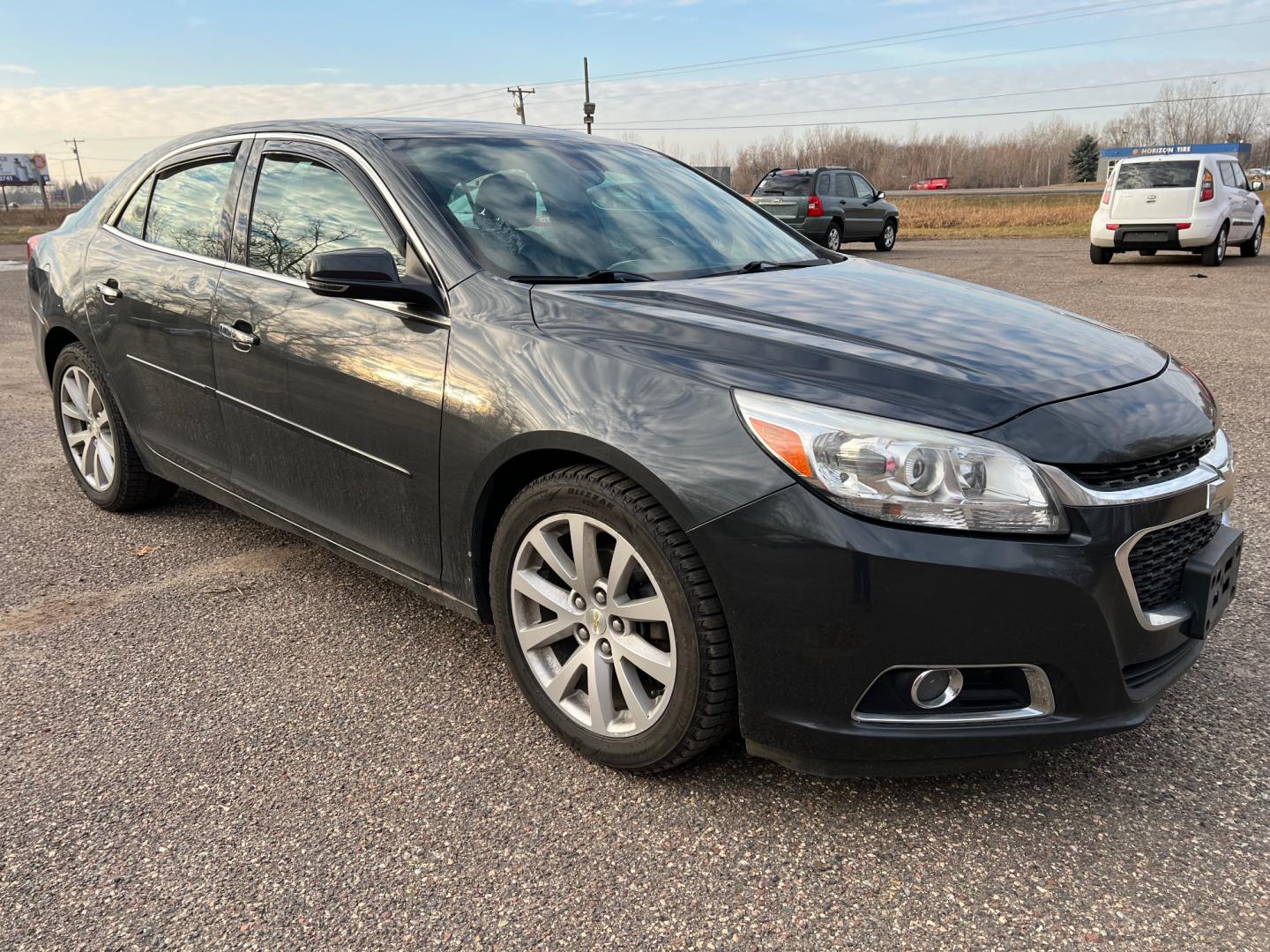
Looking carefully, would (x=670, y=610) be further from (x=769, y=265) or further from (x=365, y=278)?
(x=769, y=265)

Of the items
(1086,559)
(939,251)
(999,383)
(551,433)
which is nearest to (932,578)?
(1086,559)

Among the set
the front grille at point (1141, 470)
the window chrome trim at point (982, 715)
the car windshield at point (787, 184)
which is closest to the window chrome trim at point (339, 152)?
the window chrome trim at point (982, 715)

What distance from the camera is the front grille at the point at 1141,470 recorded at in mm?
2041

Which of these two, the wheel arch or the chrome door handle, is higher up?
the chrome door handle

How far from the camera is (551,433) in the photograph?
2.33 metres

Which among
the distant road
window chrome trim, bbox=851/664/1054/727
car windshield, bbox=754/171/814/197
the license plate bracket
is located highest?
car windshield, bbox=754/171/814/197

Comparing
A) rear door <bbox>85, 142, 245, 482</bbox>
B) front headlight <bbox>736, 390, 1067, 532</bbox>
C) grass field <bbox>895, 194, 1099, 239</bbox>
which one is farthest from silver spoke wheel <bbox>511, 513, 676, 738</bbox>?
grass field <bbox>895, 194, 1099, 239</bbox>

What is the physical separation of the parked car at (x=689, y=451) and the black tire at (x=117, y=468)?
31.8 inches

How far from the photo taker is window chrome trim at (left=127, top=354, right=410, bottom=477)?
9.22 feet

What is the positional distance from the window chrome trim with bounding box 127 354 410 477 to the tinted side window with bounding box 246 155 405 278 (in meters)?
0.45

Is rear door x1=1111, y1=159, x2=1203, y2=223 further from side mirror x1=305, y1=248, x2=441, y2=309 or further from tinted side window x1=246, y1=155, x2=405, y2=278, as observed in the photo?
side mirror x1=305, y1=248, x2=441, y2=309

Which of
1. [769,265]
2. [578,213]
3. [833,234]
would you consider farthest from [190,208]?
[833,234]

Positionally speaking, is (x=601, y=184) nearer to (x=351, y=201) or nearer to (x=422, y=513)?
(x=351, y=201)

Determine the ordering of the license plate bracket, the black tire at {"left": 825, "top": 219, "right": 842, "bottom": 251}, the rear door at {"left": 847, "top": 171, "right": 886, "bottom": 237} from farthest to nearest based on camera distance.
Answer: the rear door at {"left": 847, "top": 171, "right": 886, "bottom": 237} → the black tire at {"left": 825, "top": 219, "right": 842, "bottom": 251} → the license plate bracket
